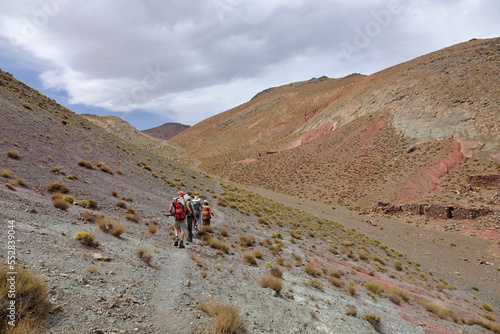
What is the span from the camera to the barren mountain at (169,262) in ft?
15.7

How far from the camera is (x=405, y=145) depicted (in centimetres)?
4022

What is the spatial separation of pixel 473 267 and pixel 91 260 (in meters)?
23.9

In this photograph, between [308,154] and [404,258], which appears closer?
[404,258]

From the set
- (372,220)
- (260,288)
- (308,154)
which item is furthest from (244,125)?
(260,288)

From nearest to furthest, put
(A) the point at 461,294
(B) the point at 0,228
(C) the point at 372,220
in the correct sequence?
(B) the point at 0,228, (A) the point at 461,294, (C) the point at 372,220

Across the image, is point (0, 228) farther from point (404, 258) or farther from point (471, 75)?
point (471, 75)

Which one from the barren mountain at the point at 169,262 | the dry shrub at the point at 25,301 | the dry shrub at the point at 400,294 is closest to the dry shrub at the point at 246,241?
the barren mountain at the point at 169,262

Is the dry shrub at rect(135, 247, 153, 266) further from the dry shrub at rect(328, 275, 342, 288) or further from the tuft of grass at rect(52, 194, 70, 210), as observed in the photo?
the dry shrub at rect(328, 275, 342, 288)

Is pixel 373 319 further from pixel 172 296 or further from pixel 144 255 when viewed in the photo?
pixel 144 255

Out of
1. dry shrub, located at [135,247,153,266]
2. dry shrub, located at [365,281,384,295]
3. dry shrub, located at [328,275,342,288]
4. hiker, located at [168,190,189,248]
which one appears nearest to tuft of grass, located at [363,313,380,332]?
dry shrub, located at [328,275,342,288]

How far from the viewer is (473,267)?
719 inches

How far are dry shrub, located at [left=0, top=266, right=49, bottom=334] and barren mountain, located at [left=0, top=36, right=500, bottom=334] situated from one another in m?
0.02

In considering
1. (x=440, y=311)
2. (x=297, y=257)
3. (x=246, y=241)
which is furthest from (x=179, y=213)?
(x=440, y=311)

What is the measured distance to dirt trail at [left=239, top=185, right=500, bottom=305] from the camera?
16531mm
